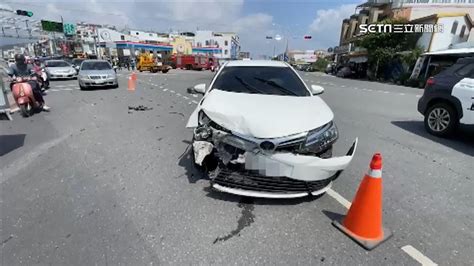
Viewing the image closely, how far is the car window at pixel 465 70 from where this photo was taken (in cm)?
543

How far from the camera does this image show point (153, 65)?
34.8m

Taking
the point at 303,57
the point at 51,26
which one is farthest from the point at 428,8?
the point at 303,57

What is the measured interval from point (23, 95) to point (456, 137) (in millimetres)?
10947

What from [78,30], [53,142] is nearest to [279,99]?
[53,142]

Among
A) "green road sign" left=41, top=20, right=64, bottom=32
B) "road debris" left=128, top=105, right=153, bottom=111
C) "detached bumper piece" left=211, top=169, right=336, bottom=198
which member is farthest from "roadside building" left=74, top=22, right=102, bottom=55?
"detached bumper piece" left=211, top=169, right=336, bottom=198

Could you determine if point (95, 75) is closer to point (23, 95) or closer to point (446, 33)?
point (23, 95)

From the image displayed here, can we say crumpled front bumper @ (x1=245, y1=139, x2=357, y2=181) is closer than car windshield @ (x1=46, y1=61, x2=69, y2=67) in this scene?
Yes

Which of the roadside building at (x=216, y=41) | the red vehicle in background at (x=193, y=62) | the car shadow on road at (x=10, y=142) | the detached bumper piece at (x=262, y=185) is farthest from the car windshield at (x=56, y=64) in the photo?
the roadside building at (x=216, y=41)

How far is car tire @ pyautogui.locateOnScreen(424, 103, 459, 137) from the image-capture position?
5664 mm

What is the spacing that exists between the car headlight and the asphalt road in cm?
71

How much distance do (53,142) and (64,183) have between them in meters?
2.20

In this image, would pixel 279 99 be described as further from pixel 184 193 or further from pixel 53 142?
pixel 53 142

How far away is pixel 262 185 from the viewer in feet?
9.04

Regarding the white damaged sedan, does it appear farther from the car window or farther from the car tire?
the car window
